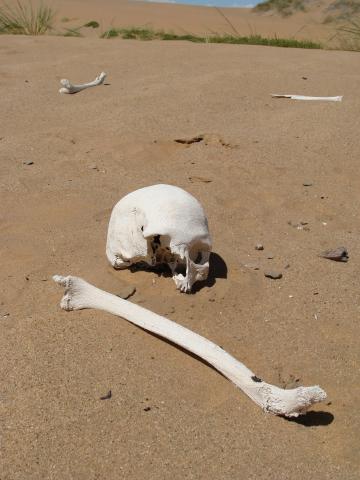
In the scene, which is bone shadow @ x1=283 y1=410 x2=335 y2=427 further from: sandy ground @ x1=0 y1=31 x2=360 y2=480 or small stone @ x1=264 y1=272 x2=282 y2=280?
small stone @ x1=264 y1=272 x2=282 y2=280

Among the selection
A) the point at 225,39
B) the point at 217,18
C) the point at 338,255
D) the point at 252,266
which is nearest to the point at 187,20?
the point at 217,18

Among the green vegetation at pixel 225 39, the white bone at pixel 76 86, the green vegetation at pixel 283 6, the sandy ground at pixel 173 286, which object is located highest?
the green vegetation at pixel 283 6

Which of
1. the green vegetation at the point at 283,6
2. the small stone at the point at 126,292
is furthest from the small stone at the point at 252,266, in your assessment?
the green vegetation at the point at 283,6

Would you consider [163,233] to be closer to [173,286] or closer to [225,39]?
[173,286]

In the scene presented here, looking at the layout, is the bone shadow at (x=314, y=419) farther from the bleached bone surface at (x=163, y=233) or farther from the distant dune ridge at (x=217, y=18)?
the distant dune ridge at (x=217, y=18)

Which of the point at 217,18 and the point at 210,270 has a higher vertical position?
the point at 217,18

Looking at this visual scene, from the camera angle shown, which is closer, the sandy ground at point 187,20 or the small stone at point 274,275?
the small stone at point 274,275

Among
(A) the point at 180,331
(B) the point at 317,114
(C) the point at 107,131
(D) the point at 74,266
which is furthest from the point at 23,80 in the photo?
(A) the point at 180,331

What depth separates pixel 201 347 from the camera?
230 centimetres

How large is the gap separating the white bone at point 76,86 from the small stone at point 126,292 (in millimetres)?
3596

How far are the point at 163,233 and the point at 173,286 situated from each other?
1.02 ft

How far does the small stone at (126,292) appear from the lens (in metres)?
2.73

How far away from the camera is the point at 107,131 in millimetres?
4906

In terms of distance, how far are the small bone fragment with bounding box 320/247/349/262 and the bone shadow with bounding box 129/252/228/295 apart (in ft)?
2.06
